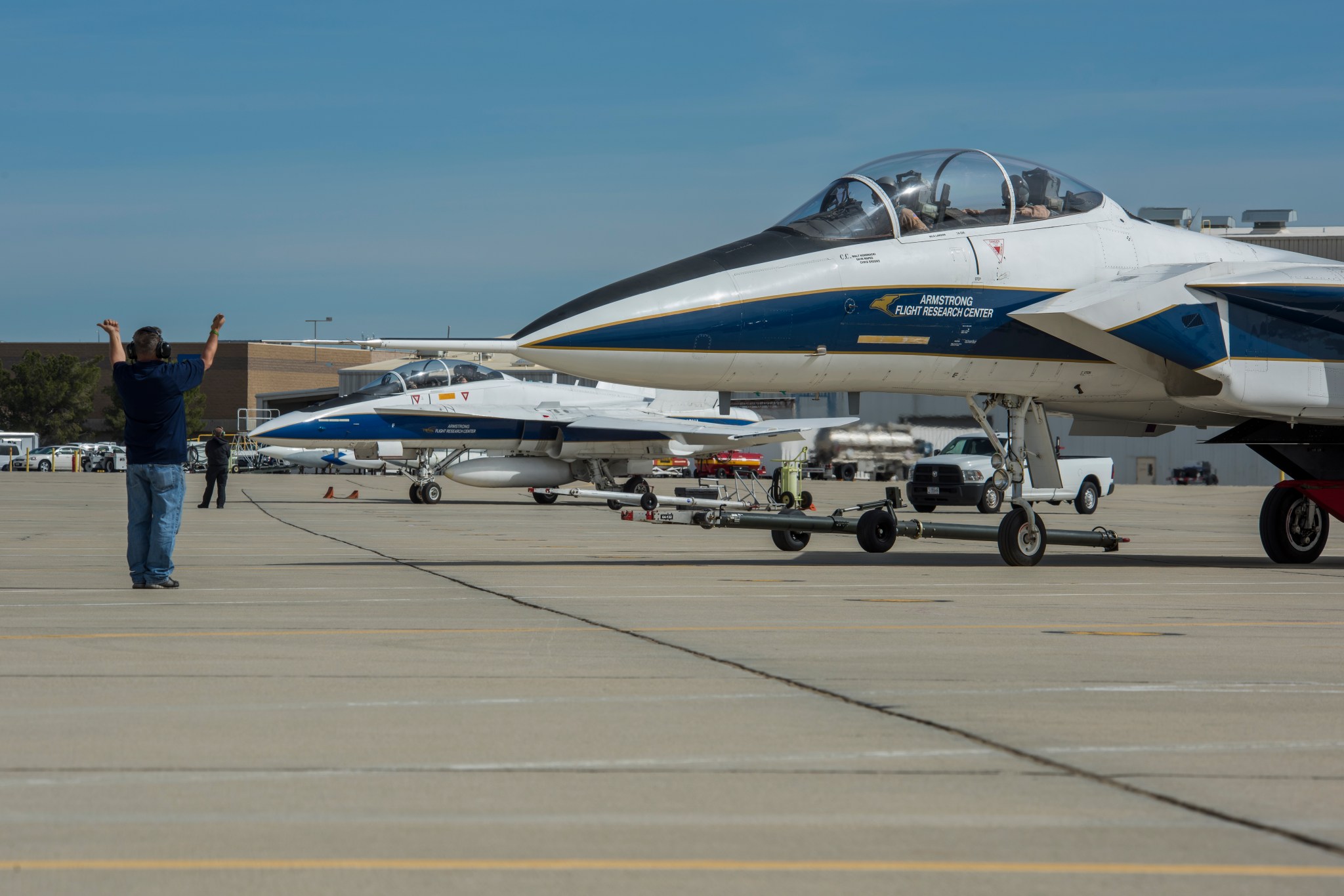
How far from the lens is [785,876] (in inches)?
126

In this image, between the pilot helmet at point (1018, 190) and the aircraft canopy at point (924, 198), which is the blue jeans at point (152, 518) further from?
the pilot helmet at point (1018, 190)

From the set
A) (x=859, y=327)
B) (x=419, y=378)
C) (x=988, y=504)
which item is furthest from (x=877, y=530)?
(x=419, y=378)

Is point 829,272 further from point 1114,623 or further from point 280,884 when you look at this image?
point 280,884

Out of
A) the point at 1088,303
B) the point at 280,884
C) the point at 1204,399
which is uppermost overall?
the point at 1088,303

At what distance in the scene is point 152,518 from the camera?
10.1 m

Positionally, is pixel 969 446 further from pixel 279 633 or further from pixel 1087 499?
pixel 279 633

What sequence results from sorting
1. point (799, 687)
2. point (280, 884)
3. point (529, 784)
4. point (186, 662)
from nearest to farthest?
1. point (280, 884)
2. point (529, 784)
3. point (799, 687)
4. point (186, 662)

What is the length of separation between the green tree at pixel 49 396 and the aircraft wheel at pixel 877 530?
97.6 meters

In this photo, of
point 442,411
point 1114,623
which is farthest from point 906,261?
point 442,411

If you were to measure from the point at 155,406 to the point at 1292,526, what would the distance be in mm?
11137

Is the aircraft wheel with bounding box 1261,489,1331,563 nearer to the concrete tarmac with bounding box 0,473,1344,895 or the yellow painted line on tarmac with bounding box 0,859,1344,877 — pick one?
the concrete tarmac with bounding box 0,473,1344,895

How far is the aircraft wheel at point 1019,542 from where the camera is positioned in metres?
12.4

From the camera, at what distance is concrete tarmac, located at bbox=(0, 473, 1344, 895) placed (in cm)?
329

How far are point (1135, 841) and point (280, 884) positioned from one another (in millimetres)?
2195
